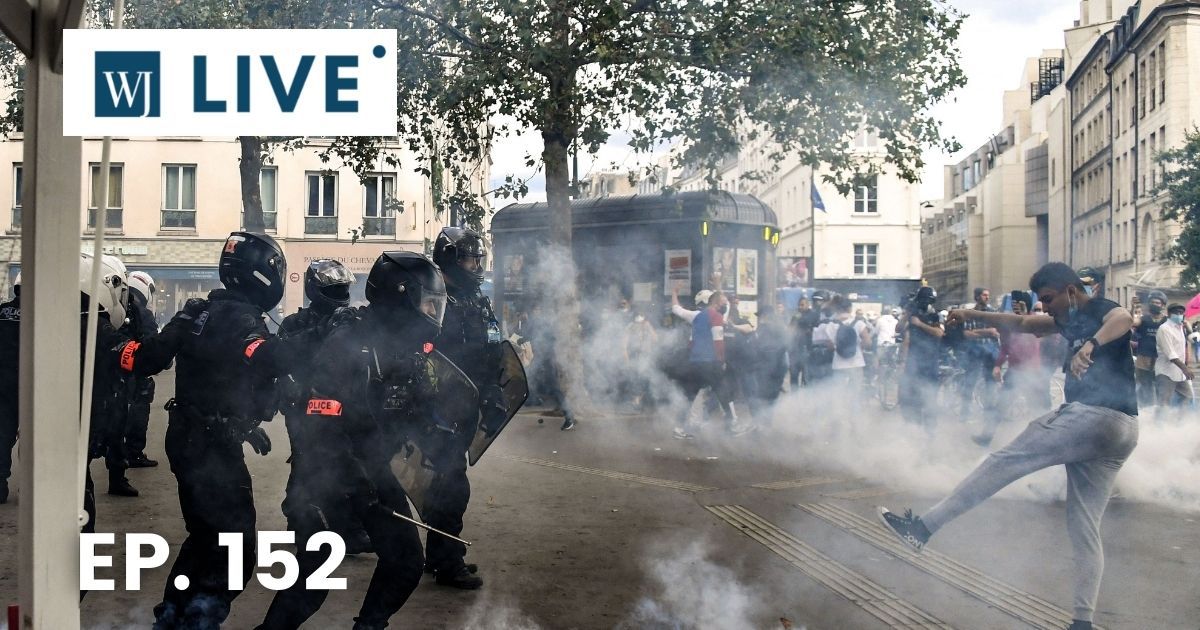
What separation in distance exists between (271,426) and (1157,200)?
33.5 meters

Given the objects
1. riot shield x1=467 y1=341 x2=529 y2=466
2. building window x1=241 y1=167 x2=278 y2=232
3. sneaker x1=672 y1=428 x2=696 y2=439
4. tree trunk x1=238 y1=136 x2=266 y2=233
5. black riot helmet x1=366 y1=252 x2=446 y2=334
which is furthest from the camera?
building window x1=241 y1=167 x2=278 y2=232

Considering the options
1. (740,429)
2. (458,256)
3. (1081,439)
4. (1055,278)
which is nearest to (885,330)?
(740,429)

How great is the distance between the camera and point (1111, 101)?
43938 millimetres

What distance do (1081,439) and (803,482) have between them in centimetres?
408

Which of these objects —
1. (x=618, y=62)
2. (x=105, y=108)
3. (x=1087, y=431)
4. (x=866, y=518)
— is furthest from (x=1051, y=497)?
A: (x=105, y=108)

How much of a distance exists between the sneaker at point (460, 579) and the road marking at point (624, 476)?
326 centimetres

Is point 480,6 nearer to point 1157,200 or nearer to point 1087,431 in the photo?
point 1087,431

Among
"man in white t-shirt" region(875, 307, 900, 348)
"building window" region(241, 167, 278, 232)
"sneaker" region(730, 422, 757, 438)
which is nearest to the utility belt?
"sneaker" region(730, 422, 757, 438)

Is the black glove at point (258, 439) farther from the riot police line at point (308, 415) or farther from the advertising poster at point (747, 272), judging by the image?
the advertising poster at point (747, 272)

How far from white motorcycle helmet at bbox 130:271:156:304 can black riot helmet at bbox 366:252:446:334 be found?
4.71m

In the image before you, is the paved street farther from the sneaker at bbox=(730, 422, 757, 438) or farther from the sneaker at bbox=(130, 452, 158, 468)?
the sneaker at bbox=(730, 422, 757, 438)

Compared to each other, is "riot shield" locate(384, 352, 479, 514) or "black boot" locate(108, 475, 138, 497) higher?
"riot shield" locate(384, 352, 479, 514)

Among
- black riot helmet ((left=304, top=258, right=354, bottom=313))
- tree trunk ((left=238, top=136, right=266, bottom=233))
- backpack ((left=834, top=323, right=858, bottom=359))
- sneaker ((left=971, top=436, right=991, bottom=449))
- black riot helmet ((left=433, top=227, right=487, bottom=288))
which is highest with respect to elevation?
tree trunk ((left=238, top=136, right=266, bottom=233))

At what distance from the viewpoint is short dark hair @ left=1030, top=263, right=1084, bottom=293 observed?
5094mm
